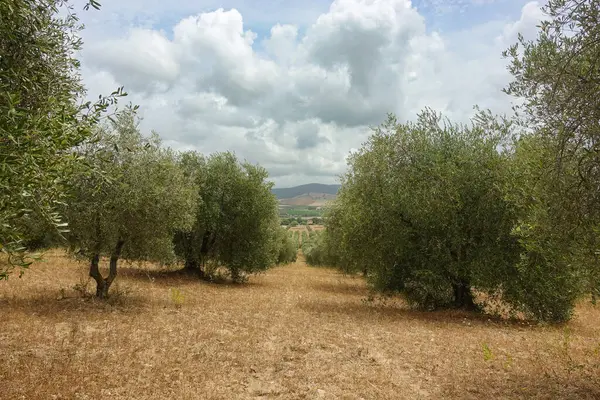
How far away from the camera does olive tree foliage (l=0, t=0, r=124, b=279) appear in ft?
17.6

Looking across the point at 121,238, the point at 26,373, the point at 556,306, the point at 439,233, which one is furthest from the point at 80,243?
the point at 556,306

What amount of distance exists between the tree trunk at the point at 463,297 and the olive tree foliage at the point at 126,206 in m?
15.5

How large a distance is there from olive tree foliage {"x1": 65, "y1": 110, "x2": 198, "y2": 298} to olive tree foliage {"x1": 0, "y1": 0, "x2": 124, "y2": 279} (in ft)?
27.9

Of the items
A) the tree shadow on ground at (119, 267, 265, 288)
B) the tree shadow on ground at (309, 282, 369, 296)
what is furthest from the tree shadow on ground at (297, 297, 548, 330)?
the tree shadow on ground at (119, 267, 265, 288)

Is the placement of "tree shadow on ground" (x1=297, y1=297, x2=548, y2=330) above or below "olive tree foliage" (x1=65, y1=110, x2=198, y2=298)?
below

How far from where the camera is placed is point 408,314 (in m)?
21.2

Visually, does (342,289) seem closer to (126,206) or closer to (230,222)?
(230,222)

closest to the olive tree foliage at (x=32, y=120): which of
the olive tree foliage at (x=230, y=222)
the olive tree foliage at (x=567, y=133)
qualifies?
the olive tree foliage at (x=567, y=133)

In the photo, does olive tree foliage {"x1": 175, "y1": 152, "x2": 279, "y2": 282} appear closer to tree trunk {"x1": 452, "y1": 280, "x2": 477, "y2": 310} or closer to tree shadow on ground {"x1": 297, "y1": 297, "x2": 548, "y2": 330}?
tree shadow on ground {"x1": 297, "y1": 297, "x2": 548, "y2": 330}

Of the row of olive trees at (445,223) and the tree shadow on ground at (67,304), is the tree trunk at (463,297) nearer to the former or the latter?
the row of olive trees at (445,223)

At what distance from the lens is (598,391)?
9.97m

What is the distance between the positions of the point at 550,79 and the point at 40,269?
30612mm

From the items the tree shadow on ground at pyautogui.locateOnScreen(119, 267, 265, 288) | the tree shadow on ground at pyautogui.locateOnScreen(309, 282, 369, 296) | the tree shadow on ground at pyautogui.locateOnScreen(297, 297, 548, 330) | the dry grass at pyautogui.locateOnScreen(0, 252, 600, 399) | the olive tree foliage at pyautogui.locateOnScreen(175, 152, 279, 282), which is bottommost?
the tree shadow on ground at pyautogui.locateOnScreen(309, 282, 369, 296)

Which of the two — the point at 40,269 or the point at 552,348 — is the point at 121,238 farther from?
the point at 552,348
